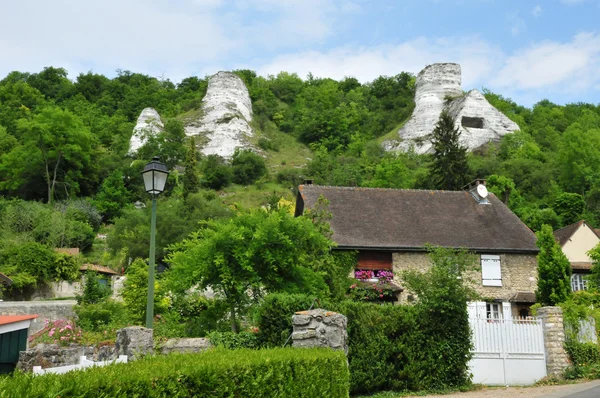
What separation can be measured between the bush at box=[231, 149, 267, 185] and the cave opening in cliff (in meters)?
24.8

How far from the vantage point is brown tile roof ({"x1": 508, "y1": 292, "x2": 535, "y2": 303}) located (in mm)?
22261

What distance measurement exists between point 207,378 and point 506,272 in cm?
2092

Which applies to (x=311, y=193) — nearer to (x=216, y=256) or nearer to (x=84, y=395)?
(x=216, y=256)

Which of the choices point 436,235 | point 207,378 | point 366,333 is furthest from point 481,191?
point 207,378

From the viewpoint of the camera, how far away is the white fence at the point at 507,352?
13078 mm

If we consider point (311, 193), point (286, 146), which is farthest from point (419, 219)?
point (286, 146)

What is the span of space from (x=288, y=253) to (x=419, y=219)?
13.2 m

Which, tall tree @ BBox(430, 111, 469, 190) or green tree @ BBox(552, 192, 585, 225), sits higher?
tall tree @ BBox(430, 111, 469, 190)

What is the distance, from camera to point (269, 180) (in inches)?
2324

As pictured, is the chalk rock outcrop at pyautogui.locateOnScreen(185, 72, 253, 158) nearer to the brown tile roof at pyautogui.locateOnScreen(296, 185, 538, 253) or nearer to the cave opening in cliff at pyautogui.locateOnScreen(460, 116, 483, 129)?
the cave opening in cliff at pyautogui.locateOnScreen(460, 116, 483, 129)

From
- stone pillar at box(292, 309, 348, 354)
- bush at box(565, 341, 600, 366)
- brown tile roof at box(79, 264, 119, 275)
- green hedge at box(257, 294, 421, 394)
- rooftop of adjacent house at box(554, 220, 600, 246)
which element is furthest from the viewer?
brown tile roof at box(79, 264, 119, 275)

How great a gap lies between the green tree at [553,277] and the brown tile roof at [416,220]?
4.33 m

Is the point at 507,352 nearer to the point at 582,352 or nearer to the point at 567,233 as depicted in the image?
the point at 582,352

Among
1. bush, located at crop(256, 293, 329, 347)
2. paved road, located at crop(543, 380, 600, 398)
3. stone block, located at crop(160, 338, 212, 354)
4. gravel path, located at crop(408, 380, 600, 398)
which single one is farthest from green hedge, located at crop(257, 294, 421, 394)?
paved road, located at crop(543, 380, 600, 398)
